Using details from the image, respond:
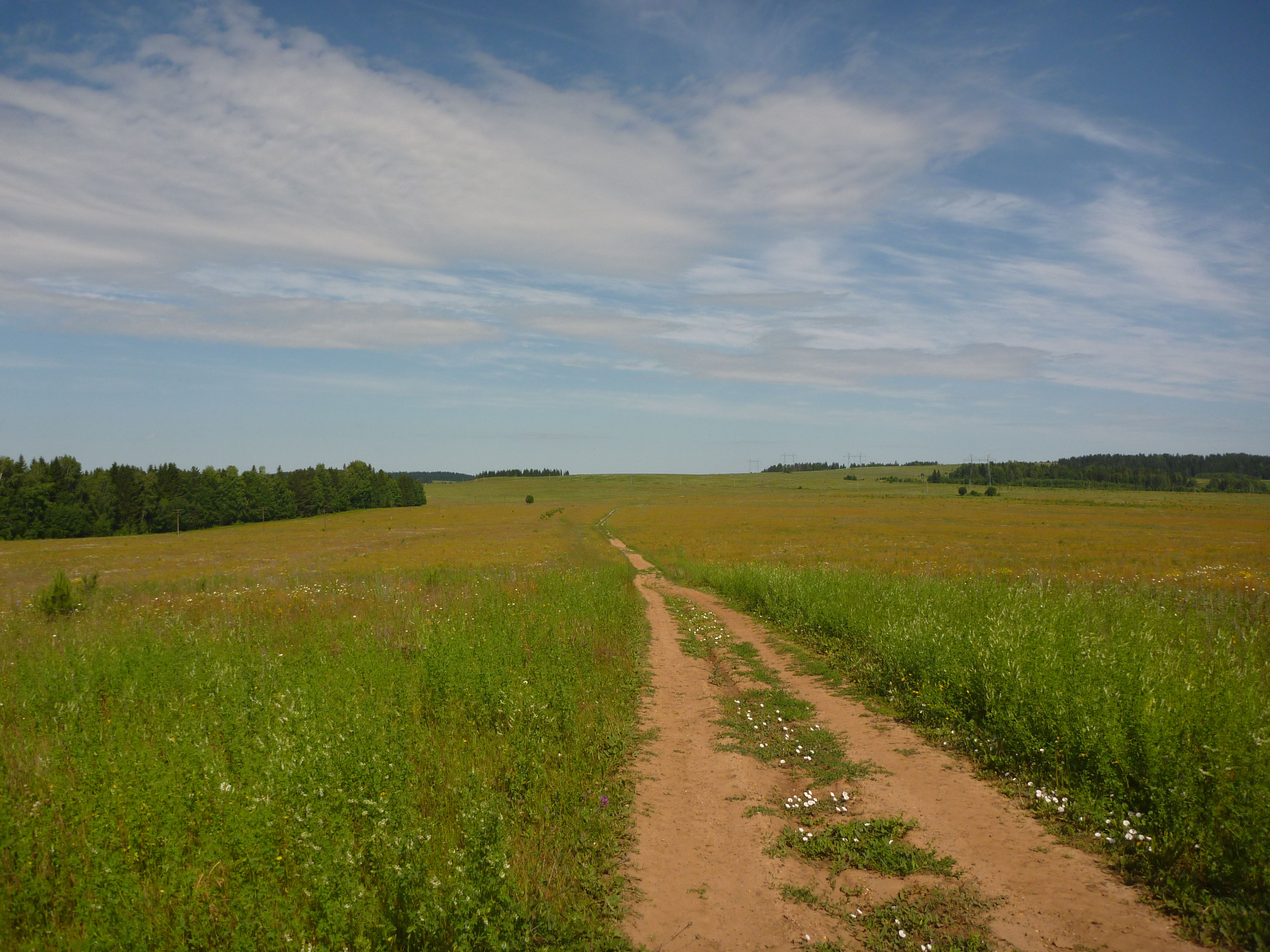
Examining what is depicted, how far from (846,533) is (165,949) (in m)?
56.8

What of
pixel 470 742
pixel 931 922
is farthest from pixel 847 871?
pixel 470 742

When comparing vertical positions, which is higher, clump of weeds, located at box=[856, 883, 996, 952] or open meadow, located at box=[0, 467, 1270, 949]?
open meadow, located at box=[0, 467, 1270, 949]

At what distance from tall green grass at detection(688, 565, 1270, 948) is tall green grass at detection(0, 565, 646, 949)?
13.8 ft

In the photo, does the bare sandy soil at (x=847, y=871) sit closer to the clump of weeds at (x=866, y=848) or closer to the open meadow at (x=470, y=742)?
the clump of weeds at (x=866, y=848)

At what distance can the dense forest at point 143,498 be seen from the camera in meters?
81.6

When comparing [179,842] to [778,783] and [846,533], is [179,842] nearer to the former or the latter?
[778,783]

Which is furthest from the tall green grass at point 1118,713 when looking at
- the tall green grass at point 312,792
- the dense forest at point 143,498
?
the dense forest at point 143,498

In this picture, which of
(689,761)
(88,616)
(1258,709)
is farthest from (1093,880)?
(88,616)

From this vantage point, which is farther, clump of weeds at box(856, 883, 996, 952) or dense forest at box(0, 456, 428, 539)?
dense forest at box(0, 456, 428, 539)

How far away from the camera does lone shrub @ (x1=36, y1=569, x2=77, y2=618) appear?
16141 millimetres

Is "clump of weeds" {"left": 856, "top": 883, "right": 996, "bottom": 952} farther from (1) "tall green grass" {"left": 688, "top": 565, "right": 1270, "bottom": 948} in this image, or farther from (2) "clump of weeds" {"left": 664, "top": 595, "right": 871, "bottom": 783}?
(2) "clump of weeds" {"left": 664, "top": 595, "right": 871, "bottom": 783}

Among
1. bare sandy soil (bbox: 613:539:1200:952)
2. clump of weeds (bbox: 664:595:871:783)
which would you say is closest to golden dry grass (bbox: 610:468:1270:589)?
clump of weeds (bbox: 664:595:871:783)

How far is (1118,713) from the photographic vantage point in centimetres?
638

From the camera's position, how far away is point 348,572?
28.1 m
